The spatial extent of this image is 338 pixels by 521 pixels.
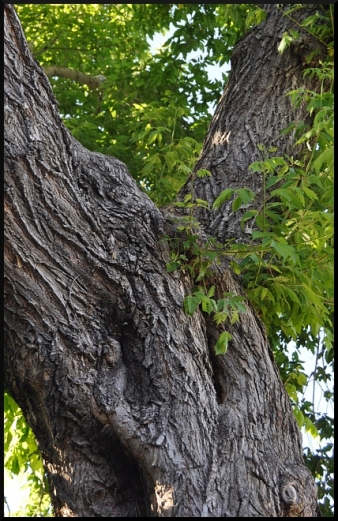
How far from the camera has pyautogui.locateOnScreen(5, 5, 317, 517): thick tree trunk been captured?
2832mm

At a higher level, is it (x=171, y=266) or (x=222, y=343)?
(x=171, y=266)

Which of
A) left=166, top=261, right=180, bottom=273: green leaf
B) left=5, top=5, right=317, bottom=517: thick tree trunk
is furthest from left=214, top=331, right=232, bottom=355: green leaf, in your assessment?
left=166, top=261, right=180, bottom=273: green leaf

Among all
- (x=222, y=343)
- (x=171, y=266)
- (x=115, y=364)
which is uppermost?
(x=171, y=266)

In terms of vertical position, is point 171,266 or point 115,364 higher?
point 171,266

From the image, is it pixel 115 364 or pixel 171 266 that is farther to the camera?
pixel 171 266

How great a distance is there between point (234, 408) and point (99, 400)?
608mm

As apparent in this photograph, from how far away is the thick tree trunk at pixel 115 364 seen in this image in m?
2.83

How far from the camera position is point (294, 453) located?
10.0 feet

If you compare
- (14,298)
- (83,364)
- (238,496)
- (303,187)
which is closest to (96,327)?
(83,364)

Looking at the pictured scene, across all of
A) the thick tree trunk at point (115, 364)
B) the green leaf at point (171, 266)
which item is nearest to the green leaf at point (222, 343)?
the thick tree trunk at point (115, 364)

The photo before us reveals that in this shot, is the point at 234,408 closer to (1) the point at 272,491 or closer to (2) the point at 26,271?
(1) the point at 272,491

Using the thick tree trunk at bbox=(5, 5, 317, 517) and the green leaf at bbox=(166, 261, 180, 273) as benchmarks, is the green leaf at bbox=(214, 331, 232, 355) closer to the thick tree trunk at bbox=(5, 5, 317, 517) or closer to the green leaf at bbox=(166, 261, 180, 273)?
the thick tree trunk at bbox=(5, 5, 317, 517)

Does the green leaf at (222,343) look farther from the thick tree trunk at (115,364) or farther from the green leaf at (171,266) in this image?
the green leaf at (171,266)

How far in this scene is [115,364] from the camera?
299 centimetres
